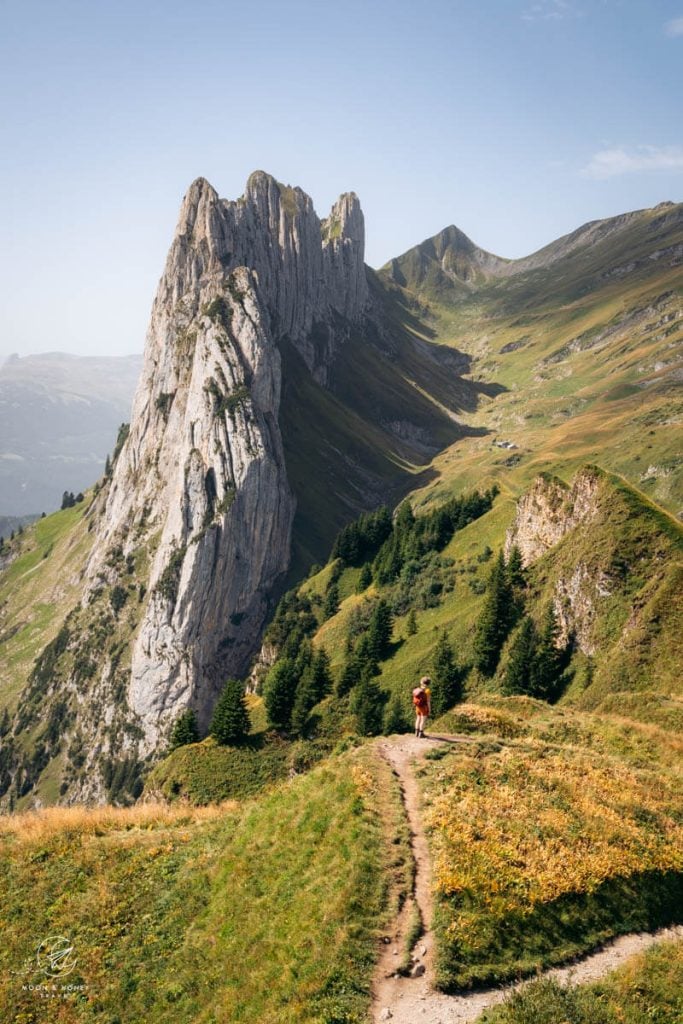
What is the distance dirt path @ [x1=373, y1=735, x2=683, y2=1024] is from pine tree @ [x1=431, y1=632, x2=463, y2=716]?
129 ft

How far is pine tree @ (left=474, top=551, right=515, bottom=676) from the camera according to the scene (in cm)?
6309

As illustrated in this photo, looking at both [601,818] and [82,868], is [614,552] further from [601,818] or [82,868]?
[82,868]

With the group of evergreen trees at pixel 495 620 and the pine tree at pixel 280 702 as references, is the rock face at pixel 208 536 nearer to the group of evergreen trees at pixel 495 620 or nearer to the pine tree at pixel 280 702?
the pine tree at pixel 280 702

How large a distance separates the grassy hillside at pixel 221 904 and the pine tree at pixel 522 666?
31152mm

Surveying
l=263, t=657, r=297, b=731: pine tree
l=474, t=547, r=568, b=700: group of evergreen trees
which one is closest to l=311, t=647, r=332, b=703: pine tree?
l=263, t=657, r=297, b=731: pine tree

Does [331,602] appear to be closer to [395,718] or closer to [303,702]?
[303,702]

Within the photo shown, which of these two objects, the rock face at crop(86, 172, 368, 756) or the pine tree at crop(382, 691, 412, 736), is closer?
the pine tree at crop(382, 691, 412, 736)

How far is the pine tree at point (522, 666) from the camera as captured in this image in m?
54.6

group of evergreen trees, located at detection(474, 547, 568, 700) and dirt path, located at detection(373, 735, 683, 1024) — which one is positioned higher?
dirt path, located at detection(373, 735, 683, 1024)

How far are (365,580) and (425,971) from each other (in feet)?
342

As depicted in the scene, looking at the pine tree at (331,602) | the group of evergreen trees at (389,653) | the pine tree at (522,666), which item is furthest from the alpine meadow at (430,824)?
the pine tree at (331,602)

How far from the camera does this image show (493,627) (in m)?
64.2

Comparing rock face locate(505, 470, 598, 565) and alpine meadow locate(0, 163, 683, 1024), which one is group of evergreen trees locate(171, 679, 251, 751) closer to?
alpine meadow locate(0, 163, 683, 1024)

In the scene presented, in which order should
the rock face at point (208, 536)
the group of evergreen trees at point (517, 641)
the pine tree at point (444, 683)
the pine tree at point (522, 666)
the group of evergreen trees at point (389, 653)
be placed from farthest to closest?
the rock face at point (208, 536)
the pine tree at point (444, 683)
the group of evergreen trees at point (389, 653)
the pine tree at point (522, 666)
the group of evergreen trees at point (517, 641)
